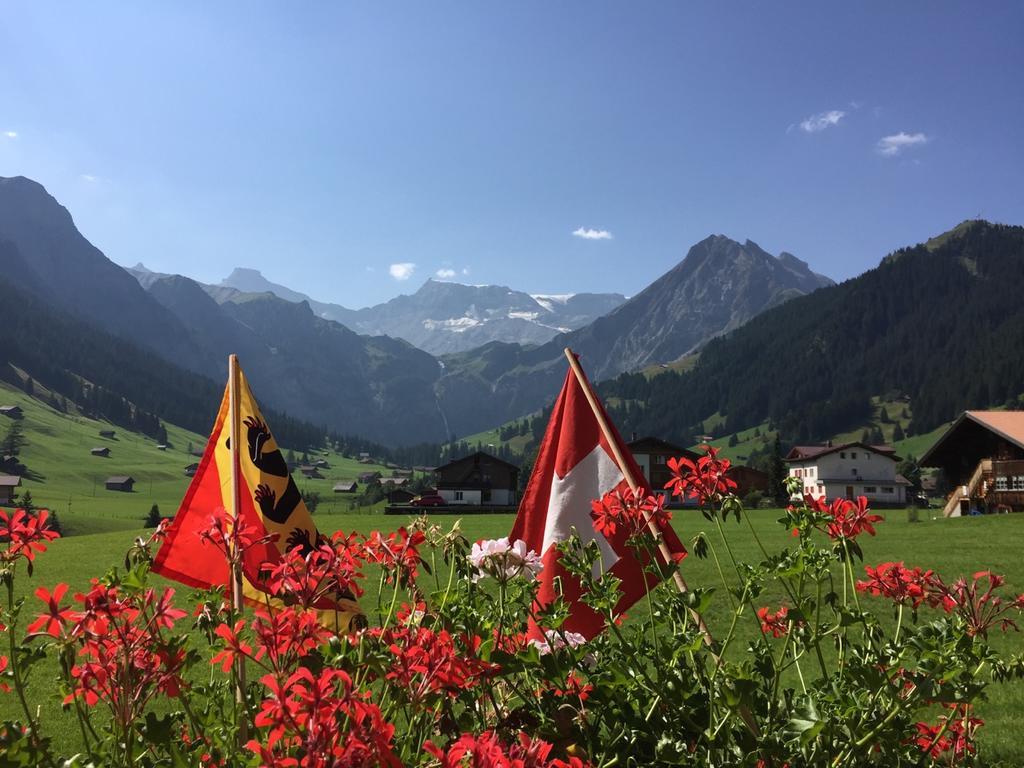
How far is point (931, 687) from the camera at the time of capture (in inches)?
87.0

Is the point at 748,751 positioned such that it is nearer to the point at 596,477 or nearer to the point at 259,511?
the point at 596,477

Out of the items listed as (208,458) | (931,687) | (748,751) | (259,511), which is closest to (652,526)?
(748,751)

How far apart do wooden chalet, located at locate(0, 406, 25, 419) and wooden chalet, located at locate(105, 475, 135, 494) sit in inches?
1894

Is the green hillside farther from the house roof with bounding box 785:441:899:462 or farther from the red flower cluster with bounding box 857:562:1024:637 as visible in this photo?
the red flower cluster with bounding box 857:562:1024:637

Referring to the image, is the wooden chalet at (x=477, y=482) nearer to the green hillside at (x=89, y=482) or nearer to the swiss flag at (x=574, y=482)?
the green hillside at (x=89, y=482)

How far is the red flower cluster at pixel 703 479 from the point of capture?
335 centimetres

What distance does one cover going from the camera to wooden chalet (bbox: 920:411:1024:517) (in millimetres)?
47219

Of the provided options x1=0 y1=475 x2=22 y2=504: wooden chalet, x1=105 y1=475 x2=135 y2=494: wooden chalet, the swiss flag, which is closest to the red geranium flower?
the swiss flag

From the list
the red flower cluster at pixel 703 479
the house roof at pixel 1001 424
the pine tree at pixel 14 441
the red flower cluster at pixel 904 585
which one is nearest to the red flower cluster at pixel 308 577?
the red flower cluster at pixel 703 479

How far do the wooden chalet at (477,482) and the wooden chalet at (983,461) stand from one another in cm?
6190

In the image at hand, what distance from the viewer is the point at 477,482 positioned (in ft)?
347

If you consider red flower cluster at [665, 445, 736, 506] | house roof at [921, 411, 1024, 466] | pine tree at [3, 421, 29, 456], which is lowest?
pine tree at [3, 421, 29, 456]

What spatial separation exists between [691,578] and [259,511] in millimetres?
18112

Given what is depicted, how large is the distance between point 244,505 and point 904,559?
958 inches
